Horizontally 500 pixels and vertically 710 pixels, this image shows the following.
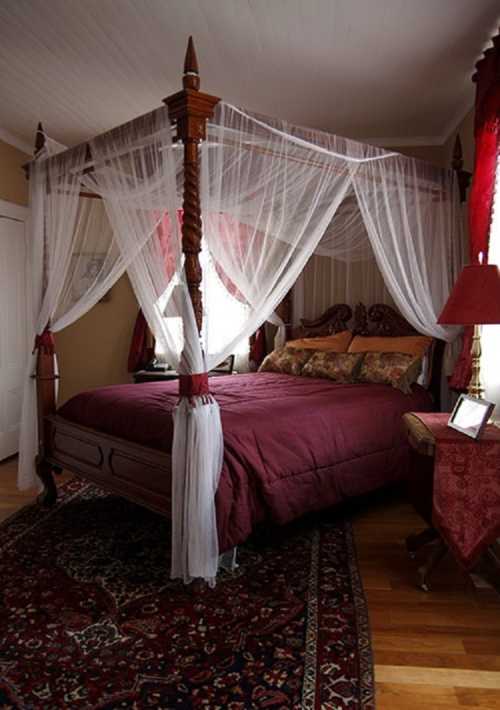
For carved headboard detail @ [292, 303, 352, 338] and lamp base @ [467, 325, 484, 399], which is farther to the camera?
carved headboard detail @ [292, 303, 352, 338]

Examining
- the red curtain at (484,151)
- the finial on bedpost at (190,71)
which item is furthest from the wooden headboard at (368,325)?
the finial on bedpost at (190,71)

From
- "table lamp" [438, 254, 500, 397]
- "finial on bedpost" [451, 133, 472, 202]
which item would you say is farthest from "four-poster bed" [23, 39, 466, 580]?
"table lamp" [438, 254, 500, 397]

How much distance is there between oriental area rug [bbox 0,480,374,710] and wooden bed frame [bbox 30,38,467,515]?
1.23ft

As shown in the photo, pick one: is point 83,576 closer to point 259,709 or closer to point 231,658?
point 231,658

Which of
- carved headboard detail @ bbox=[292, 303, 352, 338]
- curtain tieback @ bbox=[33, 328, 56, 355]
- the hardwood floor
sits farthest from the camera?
carved headboard detail @ bbox=[292, 303, 352, 338]

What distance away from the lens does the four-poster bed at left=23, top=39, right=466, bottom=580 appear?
8.51ft

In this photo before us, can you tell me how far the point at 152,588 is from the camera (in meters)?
2.70

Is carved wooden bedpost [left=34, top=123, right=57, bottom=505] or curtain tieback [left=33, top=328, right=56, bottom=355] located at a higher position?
curtain tieback [left=33, top=328, right=56, bottom=355]

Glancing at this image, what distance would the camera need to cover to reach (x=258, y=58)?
Answer: 3.37 metres

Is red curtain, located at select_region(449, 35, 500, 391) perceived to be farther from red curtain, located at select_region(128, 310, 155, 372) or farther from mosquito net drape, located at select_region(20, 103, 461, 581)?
red curtain, located at select_region(128, 310, 155, 372)

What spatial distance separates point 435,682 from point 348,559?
958 mm

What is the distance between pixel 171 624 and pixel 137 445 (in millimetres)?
947

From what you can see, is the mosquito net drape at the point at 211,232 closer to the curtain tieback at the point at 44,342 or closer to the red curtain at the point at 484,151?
the curtain tieback at the point at 44,342

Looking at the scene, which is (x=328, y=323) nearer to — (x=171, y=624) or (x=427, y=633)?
(x=427, y=633)
